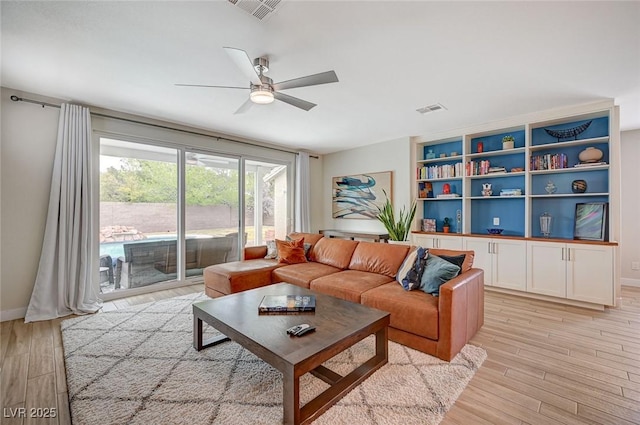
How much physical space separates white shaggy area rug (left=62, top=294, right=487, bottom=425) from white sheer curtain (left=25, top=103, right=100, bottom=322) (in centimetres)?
84

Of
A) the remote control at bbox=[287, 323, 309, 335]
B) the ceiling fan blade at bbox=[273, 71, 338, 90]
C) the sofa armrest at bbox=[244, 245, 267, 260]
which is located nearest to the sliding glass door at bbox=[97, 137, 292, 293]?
the sofa armrest at bbox=[244, 245, 267, 260]

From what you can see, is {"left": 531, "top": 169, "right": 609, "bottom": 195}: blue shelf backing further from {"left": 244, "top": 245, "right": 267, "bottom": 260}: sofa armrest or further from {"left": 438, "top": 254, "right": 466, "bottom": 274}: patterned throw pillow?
{"left": 244, "top": 245, "right": 267, "bottom": 260}: sofa armrest

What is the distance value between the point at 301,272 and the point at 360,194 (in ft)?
9.40

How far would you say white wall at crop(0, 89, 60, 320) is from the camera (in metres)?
3.17

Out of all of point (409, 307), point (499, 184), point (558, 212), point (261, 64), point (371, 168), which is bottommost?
point (409, 307)

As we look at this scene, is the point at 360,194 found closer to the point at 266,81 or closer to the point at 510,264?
the point at 510,264

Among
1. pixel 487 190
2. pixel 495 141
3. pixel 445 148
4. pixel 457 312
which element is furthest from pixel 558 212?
pixel 457 312

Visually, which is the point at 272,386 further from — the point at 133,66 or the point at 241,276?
the point at 133,66

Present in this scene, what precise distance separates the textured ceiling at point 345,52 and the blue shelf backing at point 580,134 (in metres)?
0.35

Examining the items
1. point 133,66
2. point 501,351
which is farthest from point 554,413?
point 133,66

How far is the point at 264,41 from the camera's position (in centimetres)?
227

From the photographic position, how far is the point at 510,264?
407 cm

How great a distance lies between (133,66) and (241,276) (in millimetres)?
2445

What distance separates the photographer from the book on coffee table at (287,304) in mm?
2221
